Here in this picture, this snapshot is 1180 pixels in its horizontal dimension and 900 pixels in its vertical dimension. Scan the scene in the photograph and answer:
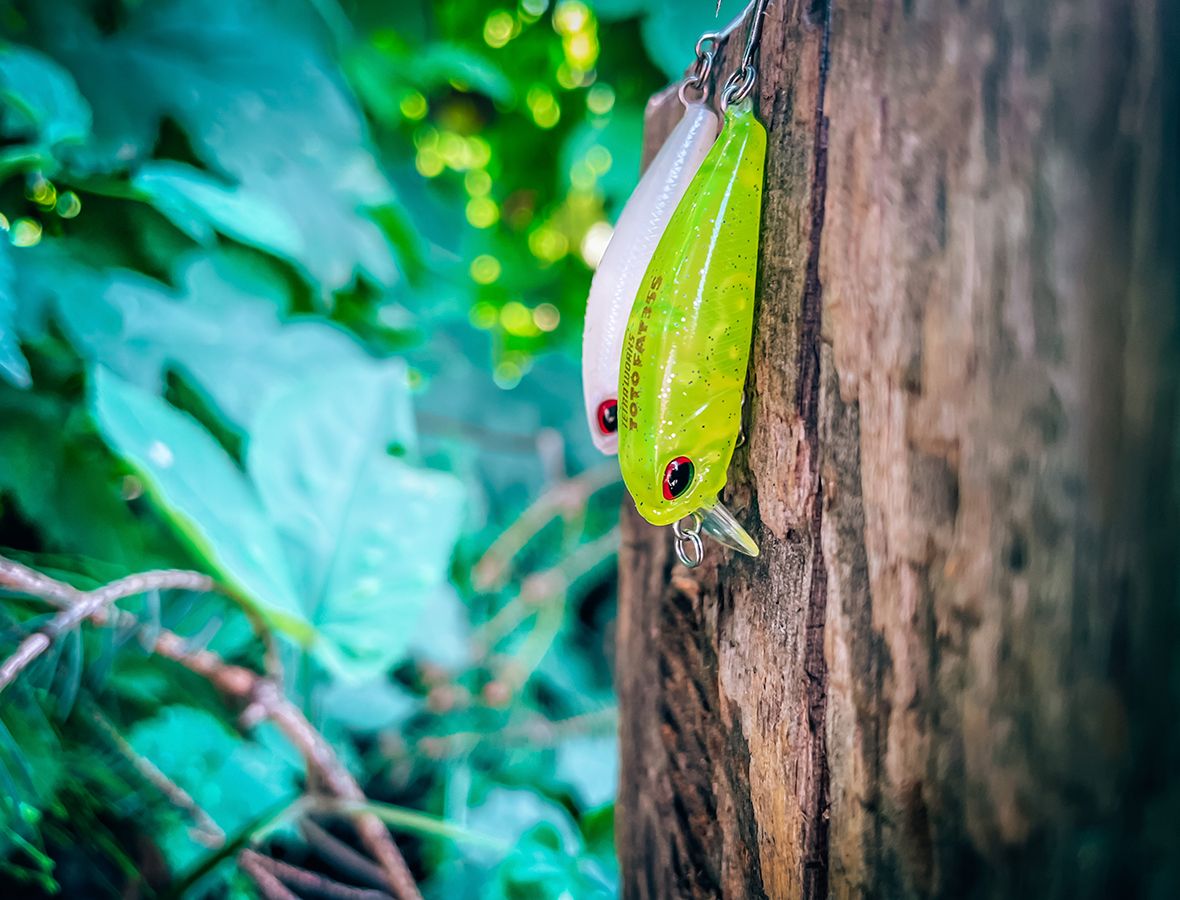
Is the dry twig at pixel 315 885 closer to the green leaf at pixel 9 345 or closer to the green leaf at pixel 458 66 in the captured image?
the green leaf at pixel 9 345

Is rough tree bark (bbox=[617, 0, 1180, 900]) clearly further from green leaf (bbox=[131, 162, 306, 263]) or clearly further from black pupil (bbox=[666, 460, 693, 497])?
green leaf (bbox=[131, 162, 306, 263])

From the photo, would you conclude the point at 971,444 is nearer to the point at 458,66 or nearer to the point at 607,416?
the point at 607,416

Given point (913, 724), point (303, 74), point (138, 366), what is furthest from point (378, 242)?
point (913, 724)

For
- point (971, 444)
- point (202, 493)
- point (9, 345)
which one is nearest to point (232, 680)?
point (202, 493)

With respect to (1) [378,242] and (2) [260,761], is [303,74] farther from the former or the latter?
(2) [260,761]

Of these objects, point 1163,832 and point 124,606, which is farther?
point 124,606

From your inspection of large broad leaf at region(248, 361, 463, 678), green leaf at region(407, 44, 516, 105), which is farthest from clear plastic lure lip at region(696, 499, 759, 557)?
green leaf at region(407, 44, 516, 105)
